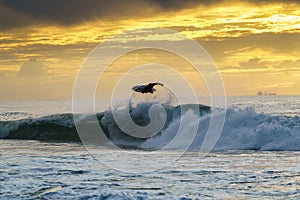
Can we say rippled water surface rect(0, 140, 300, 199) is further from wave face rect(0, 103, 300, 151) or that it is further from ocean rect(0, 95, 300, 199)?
wave face rect(0, 103, 300, 151)

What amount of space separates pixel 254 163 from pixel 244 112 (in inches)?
527

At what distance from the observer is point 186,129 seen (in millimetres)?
31984

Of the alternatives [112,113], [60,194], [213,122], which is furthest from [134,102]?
[60,194]

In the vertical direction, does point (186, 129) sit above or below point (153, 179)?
above

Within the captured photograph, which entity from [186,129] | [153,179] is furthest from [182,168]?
[186,129]

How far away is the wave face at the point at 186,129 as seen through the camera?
88.3 ft

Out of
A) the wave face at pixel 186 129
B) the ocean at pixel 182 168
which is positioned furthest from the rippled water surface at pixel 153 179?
the wave face at pixel 186 129

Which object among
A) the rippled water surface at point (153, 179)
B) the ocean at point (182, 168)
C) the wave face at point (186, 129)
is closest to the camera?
the rippled water surface at point (153, 179)

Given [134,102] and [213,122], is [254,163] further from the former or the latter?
[134,102]

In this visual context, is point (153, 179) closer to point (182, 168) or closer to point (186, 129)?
point (182, 168)

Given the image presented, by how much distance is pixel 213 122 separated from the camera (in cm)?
3194

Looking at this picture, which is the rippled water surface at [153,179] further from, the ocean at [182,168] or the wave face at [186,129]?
the wave face at [186,129]

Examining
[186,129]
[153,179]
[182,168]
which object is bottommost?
[153,179]

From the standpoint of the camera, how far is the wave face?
88.3 feet
